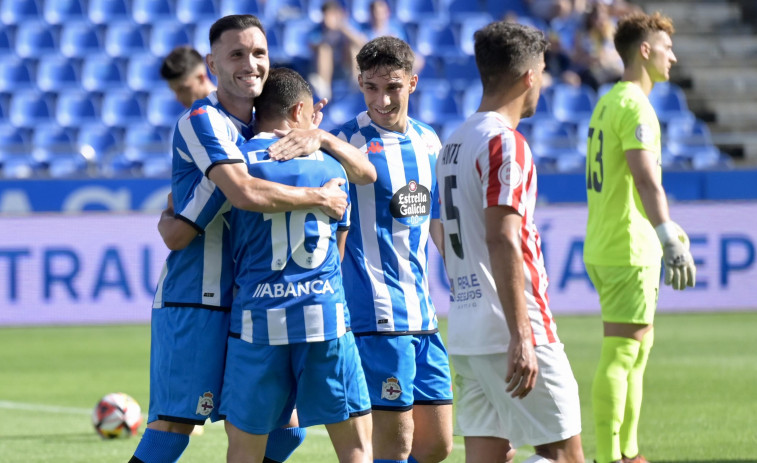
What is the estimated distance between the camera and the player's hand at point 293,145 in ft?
15.2

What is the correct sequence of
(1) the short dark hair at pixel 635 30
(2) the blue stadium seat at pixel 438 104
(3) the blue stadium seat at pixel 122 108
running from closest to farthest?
(1) the short dark hair at pixel 635 30
(3) the blue stadium seat at pixel 122 108
(2) the blue stadium seat at pixel 438 104

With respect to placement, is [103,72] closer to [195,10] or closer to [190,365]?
[195,10]

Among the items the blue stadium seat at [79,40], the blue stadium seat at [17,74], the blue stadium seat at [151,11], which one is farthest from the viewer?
the blue stadium seat at [151,11]

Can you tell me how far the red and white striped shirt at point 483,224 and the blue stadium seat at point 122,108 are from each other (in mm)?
13085

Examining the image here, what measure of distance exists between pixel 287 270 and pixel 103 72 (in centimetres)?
1380

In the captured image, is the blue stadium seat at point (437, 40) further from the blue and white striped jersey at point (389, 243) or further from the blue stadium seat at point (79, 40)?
the blue and white striped jersey at point (389, 243)

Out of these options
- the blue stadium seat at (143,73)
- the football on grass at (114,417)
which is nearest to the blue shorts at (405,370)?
the football on grass at (114,417)

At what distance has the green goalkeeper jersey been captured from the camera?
5.92 m

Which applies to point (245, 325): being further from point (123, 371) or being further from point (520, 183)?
point (123, 371)

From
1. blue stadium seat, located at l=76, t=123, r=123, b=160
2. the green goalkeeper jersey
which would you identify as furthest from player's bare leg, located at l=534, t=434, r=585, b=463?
blue stadium seat, located at l=76, t=123, r=123, b=160

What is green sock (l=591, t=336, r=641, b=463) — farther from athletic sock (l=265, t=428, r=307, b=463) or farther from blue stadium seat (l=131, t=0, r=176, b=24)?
blue stadium seat (l=131, t=0, r=176, b=24)

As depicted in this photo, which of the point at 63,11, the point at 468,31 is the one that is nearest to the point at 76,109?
the point at 63,11

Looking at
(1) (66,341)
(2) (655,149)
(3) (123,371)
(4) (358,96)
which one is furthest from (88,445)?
(4) (358,96)

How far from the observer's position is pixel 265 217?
461 cm
